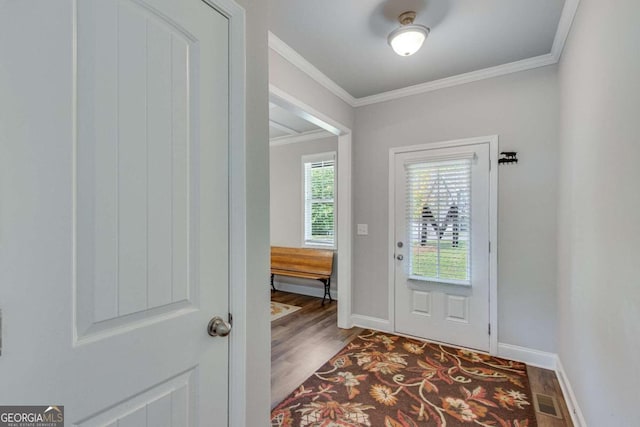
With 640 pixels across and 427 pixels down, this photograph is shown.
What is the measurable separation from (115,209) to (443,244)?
284 cm

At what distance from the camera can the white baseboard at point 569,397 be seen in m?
→ 1.79

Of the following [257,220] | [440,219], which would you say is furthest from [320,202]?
[257,220]

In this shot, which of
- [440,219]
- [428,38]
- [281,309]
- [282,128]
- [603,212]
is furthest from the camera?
[282,128]

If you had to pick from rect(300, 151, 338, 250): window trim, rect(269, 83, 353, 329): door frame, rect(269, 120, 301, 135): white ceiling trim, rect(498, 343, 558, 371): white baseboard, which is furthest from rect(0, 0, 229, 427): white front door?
rect(300, 151, 338, 250): window trim

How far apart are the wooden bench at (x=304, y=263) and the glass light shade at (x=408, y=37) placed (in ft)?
→ 9.75

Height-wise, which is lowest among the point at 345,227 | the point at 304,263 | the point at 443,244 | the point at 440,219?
the point at 304,263

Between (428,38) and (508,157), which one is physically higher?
(428,38)

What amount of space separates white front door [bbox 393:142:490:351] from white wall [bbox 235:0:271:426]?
2172 mm

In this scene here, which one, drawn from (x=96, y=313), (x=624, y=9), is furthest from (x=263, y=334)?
(x=624, y=9)

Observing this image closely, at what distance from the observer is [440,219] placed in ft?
9.84

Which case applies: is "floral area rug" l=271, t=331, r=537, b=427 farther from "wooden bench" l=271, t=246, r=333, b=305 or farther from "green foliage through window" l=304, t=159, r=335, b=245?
"green foliage through window" l=304, t=159, r=335, b=245

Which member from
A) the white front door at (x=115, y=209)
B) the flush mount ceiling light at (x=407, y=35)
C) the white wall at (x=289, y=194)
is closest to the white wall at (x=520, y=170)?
the flush mount ceiling light at (x=407, y=35)

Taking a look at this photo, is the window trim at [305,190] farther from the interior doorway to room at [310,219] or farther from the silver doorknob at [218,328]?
the silver doorknob at [218,328]

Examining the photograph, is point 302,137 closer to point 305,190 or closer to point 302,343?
point 305,190
